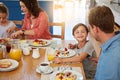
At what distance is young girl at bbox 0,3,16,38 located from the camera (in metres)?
2.60

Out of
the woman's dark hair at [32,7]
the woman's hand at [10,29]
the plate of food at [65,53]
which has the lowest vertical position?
the plate of food at [65,53]

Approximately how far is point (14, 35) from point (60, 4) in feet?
17.8

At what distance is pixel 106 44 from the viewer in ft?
4.55

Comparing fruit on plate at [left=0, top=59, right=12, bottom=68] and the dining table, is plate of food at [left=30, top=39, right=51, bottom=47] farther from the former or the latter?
fruit on plate at [left=0, top=59, right=12, bottom=68]

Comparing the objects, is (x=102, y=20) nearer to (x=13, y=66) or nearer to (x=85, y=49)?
(x=85, y=49)

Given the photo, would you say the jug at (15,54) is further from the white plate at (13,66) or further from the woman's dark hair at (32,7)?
the woman's dark hair at (32,7)

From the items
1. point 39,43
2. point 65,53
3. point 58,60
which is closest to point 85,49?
point 65,53

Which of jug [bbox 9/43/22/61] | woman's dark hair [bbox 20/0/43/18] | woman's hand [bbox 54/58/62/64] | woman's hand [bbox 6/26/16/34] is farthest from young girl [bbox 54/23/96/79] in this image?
woman's hand [bbox 6/26/16/34]

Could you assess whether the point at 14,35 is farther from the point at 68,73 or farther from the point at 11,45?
the point at 68,73

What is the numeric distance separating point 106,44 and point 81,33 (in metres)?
0.84

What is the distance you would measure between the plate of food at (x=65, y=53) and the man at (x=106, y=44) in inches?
21.1

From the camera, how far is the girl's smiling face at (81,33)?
221 centimetres

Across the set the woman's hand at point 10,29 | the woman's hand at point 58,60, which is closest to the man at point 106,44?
the woman's hand at point 58,60

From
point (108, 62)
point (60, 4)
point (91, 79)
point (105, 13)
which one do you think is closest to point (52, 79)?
point (108, 62)
